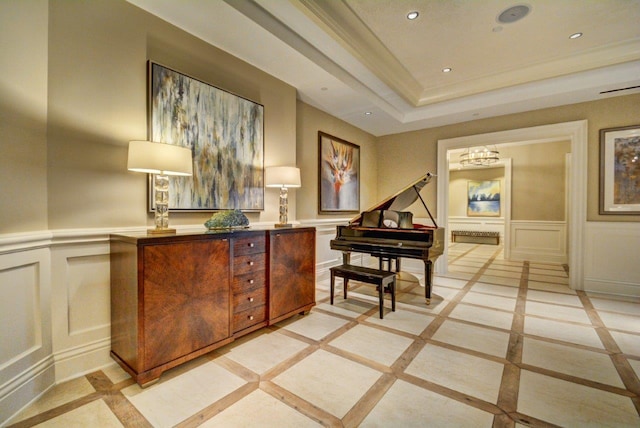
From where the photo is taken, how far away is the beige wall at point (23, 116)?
5.37ft

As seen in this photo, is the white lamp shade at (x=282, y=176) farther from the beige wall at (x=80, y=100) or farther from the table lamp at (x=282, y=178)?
the beige wall at (x=80, y=100)

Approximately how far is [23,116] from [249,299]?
2.05 metres

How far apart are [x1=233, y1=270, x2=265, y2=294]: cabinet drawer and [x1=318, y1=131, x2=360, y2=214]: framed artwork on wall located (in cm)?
229

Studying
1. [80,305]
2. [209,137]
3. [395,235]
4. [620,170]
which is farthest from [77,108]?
[620,170]

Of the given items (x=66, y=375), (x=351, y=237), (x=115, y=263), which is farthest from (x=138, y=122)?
(x=351, y=237)

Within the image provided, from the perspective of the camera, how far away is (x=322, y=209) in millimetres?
4797

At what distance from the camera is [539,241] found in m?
6.64

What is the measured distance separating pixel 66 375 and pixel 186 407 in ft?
3.37

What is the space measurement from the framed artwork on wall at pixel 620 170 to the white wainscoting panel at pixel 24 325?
6666 millimetres

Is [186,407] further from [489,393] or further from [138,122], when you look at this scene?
[138,122]

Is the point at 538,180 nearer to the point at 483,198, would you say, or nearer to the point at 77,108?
the point at 483,198

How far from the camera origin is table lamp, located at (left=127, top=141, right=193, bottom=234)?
1.98 metres

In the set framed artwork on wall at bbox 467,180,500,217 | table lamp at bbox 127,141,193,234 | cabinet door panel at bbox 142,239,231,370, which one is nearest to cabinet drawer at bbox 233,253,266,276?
cabinet door panel at bbox 142,239,231,370

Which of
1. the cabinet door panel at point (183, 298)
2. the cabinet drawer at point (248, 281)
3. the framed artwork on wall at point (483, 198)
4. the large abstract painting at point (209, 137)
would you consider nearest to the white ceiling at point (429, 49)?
the large abstract painting at point (209, 137)
